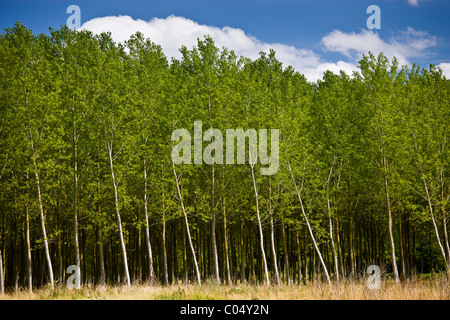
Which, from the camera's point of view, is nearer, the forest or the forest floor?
the forest floor

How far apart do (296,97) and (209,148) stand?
745 cm

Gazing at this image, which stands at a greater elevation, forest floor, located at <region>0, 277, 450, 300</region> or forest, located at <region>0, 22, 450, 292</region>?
forest, located at <region>0, 22, 450, 292</region>

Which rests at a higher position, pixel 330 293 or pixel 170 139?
pixel 170 139

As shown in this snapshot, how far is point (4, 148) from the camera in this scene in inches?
861

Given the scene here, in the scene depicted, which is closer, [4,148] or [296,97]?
[4,148]

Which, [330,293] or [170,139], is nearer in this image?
[330,293]

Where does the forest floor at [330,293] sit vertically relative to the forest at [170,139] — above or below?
below

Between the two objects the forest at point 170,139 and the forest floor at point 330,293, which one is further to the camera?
the forest at point 170,139
